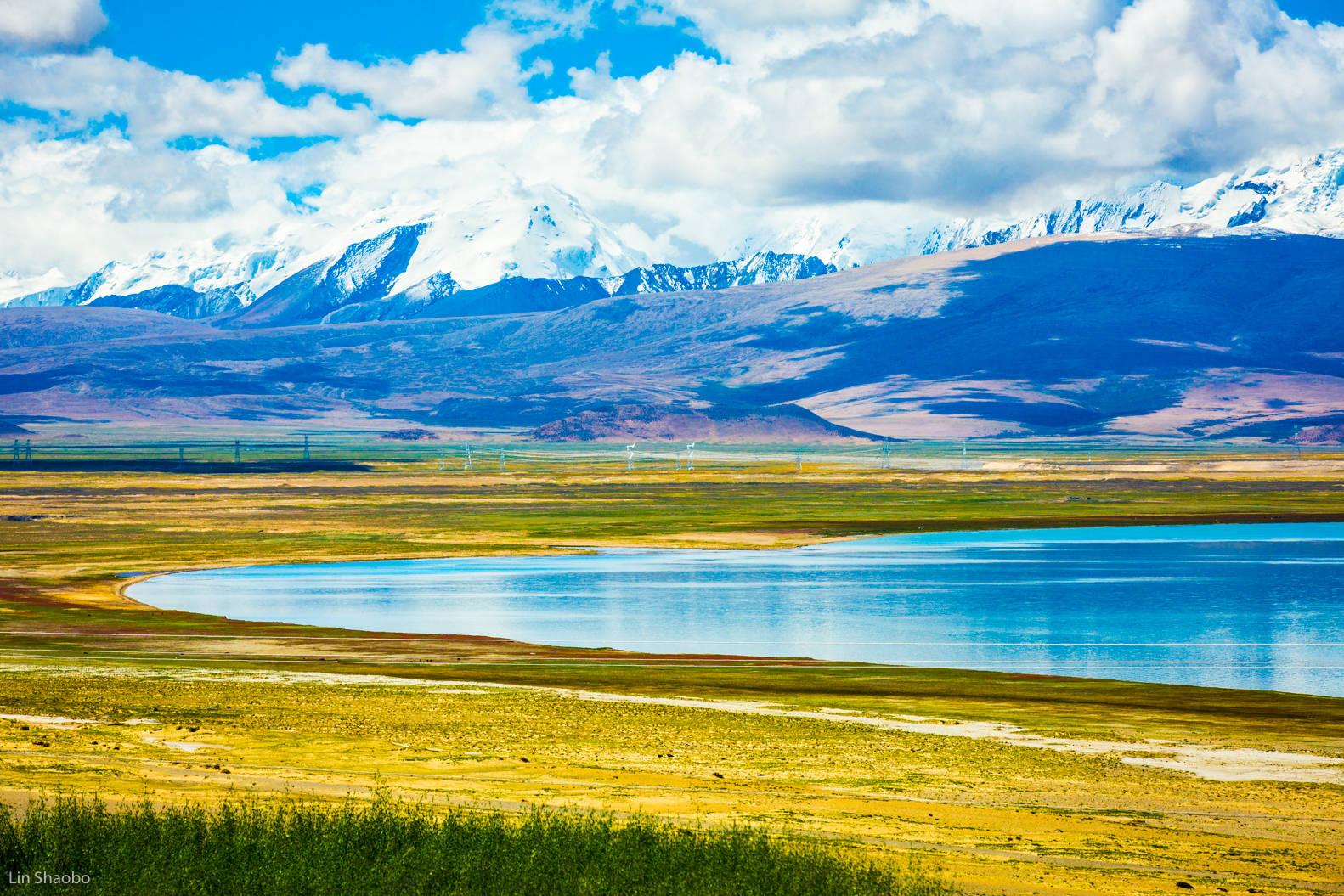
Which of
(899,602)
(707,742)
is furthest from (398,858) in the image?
(899,602)

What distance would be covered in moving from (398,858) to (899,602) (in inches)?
1804

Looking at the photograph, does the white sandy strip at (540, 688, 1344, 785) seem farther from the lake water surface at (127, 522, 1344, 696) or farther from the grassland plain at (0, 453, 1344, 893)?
the lake water surface at (127, 522, 1344, 696)

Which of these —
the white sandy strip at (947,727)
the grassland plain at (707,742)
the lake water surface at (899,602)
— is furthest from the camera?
the lake water surface at (899,602)

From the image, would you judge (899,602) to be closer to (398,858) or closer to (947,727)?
(947,727)

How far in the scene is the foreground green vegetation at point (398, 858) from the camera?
53.6 ft

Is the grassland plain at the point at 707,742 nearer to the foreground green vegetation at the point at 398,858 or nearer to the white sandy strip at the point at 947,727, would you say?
the white sandy strip at the point at 947,727

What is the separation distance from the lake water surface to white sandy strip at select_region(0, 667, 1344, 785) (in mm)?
12837

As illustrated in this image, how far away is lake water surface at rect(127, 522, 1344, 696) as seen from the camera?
46125 mm

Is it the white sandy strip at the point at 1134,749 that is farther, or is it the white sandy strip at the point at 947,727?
the white sandy strip at the point at 947,727

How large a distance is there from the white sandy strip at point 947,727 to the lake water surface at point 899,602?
1284 cm

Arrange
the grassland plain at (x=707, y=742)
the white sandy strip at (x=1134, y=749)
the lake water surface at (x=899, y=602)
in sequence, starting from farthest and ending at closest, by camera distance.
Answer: the lake water surface at (x=899, y=602)
the white sandy strip at (x=1134, y=749)
the grassland plain at (x=707, y=742)

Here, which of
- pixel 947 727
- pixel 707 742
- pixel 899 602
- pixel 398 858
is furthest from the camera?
pixel 899 602

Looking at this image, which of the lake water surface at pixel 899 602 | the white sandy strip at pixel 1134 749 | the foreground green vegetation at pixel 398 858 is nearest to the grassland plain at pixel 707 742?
the white sandy strip at pixel 1134 749

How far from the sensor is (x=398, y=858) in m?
16.9
